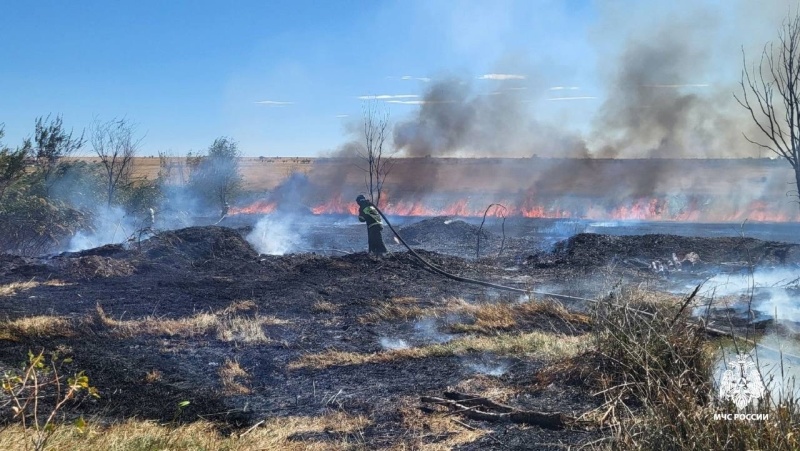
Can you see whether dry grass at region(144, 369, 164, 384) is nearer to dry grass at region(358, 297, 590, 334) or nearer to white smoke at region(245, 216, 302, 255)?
dry grass at region(358, 297, 590, 334)

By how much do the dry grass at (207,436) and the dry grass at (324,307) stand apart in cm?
500

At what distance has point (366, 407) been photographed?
5.55m

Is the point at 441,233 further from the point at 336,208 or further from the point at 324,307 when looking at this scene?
the point at 336,208

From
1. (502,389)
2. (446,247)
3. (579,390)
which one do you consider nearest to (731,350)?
(579,390)

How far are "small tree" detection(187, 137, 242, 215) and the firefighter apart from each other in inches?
761

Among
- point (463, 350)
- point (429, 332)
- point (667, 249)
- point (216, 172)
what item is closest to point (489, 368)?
→ point (463, 350)

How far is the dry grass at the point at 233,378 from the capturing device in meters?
6.16

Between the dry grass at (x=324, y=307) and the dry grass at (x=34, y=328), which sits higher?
the dry grass at (x=34, y=328)

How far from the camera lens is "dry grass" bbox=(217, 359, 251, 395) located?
20.2 ft

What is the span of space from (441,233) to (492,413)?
16333 millimetres

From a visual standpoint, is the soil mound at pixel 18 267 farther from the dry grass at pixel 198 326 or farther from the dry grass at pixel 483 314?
the dry grass at pixel 483 314

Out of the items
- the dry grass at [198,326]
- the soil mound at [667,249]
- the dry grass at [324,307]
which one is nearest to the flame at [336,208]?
the soil mound at [667,249]

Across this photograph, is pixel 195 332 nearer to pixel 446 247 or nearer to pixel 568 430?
pixel 568 430

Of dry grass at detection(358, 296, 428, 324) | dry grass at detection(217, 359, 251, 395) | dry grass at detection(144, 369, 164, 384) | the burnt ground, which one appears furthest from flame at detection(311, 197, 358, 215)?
dry grass at detection(144, 369, 164, 384)
